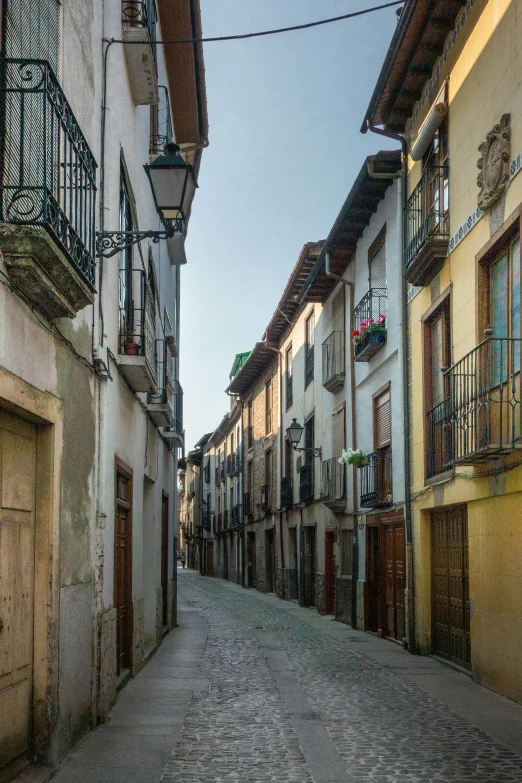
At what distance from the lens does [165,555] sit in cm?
1700

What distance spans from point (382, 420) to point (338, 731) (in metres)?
8.47

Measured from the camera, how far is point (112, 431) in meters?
8.98

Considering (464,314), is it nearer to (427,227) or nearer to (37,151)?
(427,227)

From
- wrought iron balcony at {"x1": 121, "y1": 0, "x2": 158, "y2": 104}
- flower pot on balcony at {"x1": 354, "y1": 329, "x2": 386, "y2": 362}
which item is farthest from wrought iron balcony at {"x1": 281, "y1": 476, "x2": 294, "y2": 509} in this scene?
wrought iron balcony at {"x1": 121, "y1": 0, "x2": 158, "y2": 104}

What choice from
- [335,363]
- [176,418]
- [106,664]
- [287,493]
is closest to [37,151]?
[106,664]

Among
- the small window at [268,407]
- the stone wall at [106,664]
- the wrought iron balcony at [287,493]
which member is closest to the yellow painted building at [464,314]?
the stone wall at [106,664]

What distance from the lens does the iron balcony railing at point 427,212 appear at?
1193cm

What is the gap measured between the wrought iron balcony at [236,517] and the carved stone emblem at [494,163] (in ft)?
90.3

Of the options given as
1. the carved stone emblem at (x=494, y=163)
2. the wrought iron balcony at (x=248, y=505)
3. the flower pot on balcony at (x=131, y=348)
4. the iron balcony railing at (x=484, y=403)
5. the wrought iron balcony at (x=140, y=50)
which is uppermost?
the wrought iron balcony at (x=140, y=50)

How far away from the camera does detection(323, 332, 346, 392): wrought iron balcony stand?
18797 mm

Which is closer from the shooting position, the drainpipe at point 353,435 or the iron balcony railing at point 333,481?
the drainpipe at point 353,435

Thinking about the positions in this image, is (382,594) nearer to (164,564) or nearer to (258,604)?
(164,564)

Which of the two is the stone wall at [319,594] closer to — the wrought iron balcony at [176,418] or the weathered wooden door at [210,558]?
the wrought iron balcony at [176,418]

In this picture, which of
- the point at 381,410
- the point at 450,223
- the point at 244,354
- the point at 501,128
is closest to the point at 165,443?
the point at 381,410
